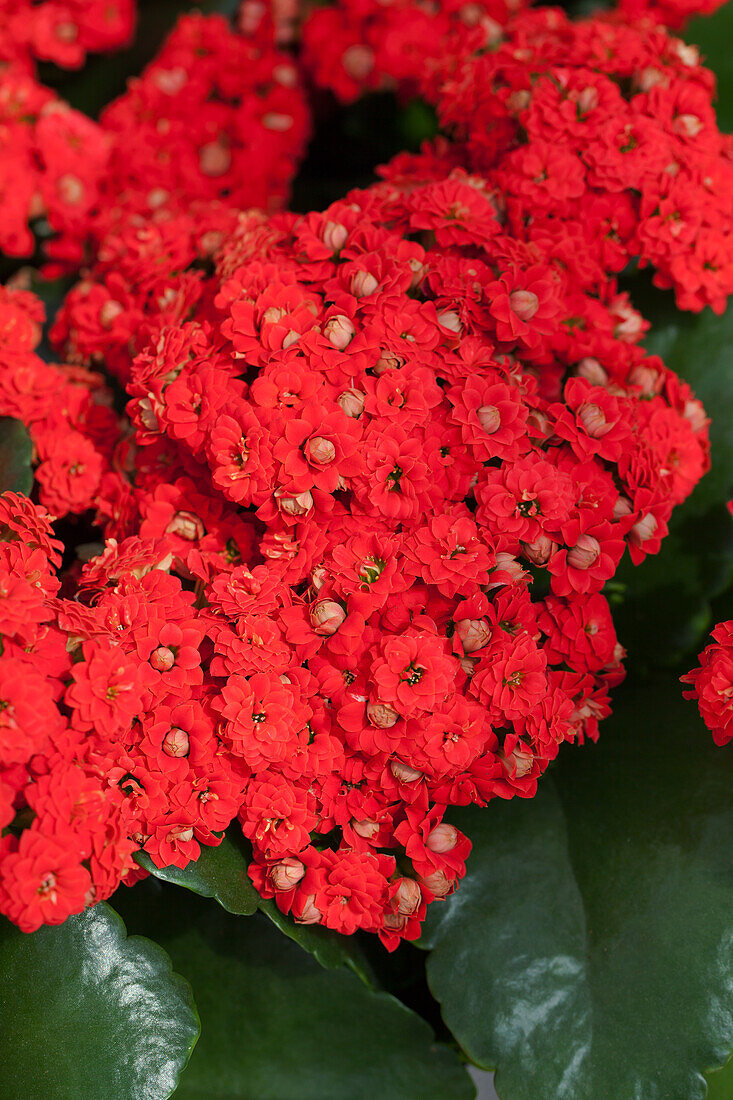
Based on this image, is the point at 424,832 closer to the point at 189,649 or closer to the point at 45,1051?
the point at 189,649

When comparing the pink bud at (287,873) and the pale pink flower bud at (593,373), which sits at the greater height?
the pale pink flower bud at (593,373)

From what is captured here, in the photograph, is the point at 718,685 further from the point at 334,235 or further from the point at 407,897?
the point at 334,235

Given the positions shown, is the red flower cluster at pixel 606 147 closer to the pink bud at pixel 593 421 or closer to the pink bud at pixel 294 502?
the pink bud at pixel 593 421

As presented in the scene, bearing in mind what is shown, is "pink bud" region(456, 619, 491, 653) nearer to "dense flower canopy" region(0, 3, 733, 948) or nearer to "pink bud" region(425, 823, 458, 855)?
"dense flower canopy" region(0, 3, 733, 948)

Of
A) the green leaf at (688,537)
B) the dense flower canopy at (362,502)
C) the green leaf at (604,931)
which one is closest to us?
the dense flower canopy at (362,502)

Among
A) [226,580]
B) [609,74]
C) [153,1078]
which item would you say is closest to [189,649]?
[226,580]

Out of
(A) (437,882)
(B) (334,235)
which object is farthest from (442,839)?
(B) (334,235)

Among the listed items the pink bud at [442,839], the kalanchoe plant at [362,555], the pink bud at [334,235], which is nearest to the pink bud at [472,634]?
the kalanchoe plant at [362,555]
